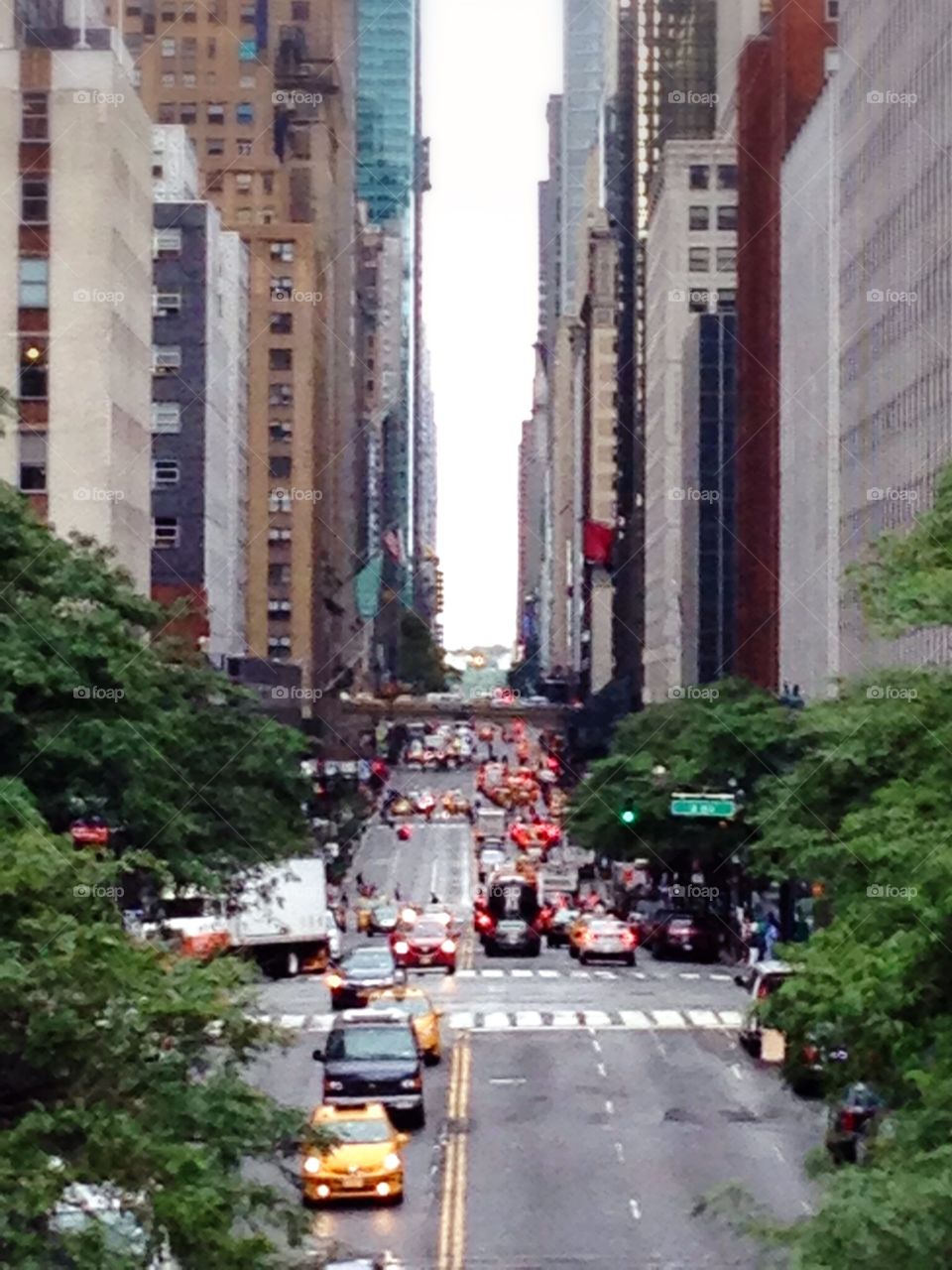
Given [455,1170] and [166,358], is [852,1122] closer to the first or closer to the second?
[455,1170]

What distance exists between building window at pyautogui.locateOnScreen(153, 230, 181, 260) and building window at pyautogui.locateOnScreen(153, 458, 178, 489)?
8.90m

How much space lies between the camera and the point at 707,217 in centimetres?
18888

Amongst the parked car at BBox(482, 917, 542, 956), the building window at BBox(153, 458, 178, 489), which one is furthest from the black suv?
the building window at BBox(153, 458, 178, 489)

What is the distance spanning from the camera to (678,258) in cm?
19000

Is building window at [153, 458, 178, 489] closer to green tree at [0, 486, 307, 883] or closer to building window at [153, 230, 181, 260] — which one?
building window at [153, 230, 181, 260]

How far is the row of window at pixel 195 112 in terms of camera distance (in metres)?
187

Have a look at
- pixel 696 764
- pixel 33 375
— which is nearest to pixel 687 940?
pixel 696 764

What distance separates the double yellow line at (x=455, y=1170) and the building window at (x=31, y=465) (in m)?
37.6

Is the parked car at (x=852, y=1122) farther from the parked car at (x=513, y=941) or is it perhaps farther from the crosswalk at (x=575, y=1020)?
the parked car at (x=513, y=941)

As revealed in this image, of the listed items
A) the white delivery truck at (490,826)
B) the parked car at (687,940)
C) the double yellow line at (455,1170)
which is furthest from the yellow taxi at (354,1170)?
the white delivery truck at (490,826)

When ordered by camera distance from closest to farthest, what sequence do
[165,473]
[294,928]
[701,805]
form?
1. [294,928]
2. [701,805]
3. [165,473]

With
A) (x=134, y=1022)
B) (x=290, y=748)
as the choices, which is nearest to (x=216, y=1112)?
(x=134, y=1022)

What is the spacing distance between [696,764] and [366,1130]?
56.7 m

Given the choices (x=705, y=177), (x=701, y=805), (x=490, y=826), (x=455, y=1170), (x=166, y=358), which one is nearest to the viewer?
(x=455, y=1170)
